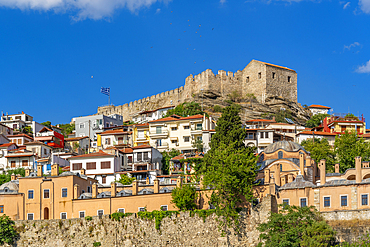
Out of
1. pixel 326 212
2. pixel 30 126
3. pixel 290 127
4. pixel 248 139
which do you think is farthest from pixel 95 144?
pixel 326 212

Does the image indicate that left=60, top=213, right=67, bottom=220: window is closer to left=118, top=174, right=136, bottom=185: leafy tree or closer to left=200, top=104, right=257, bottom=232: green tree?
left=118, top=174, right=136, bottom=185: leafy tree

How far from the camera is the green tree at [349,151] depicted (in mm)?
57884

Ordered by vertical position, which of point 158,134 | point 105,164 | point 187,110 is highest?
point 187,110

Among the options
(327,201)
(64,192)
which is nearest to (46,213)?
(64,192)

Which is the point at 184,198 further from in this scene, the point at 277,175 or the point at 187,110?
the point at 187,110

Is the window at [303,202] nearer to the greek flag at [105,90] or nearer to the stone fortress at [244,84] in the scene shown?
the stone fortress at [244,84]

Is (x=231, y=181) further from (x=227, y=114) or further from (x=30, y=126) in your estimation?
(x=30, y=126)

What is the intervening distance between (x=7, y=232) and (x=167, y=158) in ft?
90.6

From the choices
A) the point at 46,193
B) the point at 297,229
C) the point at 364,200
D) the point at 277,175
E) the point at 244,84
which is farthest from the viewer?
the point at 244,84

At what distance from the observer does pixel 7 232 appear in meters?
49.0

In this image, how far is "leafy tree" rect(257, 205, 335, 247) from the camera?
41.2m

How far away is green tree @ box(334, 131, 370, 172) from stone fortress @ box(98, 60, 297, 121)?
43.5m

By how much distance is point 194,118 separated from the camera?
7750 cm

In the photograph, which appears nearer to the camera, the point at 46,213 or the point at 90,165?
the point at 46,213
